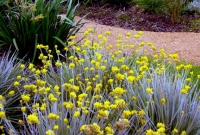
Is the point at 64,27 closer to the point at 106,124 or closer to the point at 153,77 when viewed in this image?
the point at 153,77

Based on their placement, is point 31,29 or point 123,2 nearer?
point 31,29

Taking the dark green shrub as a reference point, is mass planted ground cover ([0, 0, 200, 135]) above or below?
below

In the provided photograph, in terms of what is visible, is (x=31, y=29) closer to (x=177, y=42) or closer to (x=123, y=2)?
(x=177, y=42)

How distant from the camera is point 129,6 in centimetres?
1168

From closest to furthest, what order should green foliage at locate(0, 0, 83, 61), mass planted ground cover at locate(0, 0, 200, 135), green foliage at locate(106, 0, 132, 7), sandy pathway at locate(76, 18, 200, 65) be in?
mass planted ground cover at locate(0, 0, 200, 135) < green foliage at locate(0, 0, 83, 61) < sandy pathway at locate(76, 18, 200, 65) < green foliage at locate(106, 0, 132, 7)

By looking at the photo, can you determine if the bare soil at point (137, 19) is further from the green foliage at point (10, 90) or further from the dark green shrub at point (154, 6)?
the green foliage at point (10, 90)

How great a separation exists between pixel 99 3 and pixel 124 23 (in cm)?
259

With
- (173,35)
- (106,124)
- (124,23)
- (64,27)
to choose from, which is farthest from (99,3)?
(106,124)

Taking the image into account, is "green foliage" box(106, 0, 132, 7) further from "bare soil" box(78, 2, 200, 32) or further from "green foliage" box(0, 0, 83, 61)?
"green foliage" box(0, 0, 83, 61)

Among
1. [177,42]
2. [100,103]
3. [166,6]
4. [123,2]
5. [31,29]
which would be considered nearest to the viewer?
[100,103]

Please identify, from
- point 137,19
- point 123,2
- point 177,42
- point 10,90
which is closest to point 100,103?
point 10,90

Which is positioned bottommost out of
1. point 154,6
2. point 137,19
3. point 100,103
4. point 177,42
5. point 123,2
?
point 177,42

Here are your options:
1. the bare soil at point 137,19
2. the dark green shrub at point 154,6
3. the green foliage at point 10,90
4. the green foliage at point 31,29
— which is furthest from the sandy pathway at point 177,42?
the green foliage at point 10,90

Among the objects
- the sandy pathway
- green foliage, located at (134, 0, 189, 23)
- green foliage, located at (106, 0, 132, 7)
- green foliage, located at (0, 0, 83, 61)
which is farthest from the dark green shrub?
green foliage, located at (0, 0, 83, 61)
